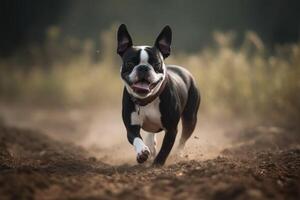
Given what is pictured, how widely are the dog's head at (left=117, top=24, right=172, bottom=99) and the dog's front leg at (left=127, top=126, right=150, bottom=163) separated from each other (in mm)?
386

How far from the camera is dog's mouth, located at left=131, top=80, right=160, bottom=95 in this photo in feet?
20.0

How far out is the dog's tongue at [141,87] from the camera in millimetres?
6090

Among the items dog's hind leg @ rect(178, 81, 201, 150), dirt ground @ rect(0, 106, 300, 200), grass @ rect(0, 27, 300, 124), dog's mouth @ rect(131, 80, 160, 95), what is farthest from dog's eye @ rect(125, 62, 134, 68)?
grass @ rect(0, 27, 300, 124)

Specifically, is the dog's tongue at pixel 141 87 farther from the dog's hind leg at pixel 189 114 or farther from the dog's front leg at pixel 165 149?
the dog's hind leg at pixel 189 114

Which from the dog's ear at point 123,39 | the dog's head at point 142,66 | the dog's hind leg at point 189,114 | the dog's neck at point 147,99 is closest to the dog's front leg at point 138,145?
the dog's neck at point 147,99

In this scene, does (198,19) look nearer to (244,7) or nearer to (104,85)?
(244,7)

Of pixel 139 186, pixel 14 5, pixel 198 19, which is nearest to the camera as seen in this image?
pixel 139 186

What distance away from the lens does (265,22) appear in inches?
689

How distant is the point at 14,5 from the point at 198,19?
7187 millimetres

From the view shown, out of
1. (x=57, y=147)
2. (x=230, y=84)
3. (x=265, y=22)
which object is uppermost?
(x=265, y=22)

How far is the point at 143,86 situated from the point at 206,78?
249 inches

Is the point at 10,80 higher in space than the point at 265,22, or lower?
lower

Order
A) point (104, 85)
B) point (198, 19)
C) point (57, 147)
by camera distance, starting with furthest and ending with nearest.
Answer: point (198, 19) → point (104, 85) → point (57, 147)

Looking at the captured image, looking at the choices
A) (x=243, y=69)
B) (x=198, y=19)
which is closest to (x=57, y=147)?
(x=243, y=69)
